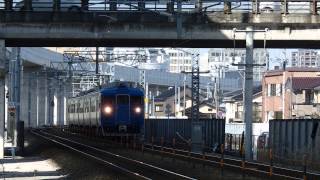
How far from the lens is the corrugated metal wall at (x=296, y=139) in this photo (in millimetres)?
30234

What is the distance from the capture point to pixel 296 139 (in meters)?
32.2

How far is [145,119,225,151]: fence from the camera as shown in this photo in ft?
134

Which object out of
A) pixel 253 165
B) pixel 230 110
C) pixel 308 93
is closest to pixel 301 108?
pixel 308 93

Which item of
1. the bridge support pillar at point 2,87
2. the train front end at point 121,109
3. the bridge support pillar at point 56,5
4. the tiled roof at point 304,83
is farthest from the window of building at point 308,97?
the bridge support pillar at point 2,87

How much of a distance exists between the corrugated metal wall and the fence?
418cm

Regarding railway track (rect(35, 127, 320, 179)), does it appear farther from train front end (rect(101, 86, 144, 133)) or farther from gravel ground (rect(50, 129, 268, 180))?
train front end (rect(101, 86, 144, 133))

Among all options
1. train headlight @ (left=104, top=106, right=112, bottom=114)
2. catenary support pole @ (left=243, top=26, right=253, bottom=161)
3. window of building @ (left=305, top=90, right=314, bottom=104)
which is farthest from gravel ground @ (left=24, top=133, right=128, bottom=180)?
window of building @ (left=305, top=90, right=314, bottom=104)

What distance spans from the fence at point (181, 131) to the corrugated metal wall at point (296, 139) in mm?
4178

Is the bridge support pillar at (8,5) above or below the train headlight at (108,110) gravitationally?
above

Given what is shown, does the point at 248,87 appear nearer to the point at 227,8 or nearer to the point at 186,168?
the point at 227,8

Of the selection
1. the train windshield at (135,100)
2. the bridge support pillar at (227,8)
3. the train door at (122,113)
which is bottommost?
the train door at (122,113)

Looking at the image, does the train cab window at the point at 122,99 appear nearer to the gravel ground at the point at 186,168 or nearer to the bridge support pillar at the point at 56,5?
the gravel ground at the point at 186,168

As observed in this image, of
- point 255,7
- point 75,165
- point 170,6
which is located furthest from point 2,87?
point 255,7

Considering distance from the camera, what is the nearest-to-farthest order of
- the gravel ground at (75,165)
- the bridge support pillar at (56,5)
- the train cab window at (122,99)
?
1. the gravel ground at (75,165)
2. the bridge support pillar at (56,5)
3. the train cab window at (122,99)
